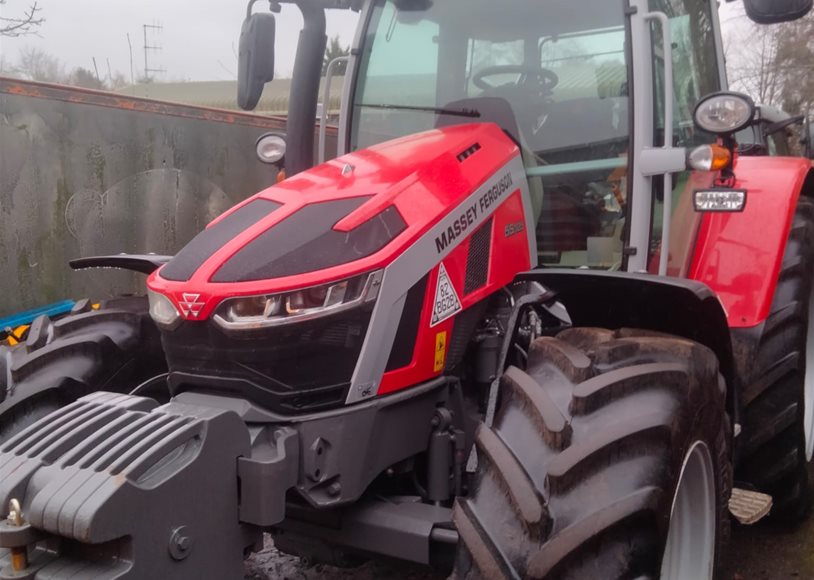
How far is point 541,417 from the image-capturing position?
1.92 meters

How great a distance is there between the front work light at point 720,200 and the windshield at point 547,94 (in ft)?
0.83

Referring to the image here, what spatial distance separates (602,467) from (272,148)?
202 centimetres

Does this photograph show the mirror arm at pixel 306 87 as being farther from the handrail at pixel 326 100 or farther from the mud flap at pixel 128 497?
the mud flap at pixel 128 497

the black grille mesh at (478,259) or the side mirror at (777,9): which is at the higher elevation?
the side mirror at (777,9)

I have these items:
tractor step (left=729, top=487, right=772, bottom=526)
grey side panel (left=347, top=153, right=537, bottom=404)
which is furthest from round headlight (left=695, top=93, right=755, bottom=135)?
tractor step (left=729, top=487, right=772, bottom=526)

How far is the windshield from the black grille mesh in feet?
1.26

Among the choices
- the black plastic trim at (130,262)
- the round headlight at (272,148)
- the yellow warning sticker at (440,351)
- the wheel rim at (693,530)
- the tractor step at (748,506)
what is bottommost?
the tractor step at (748,506)

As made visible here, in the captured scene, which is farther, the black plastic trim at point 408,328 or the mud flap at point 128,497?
the black plastic trim at point 408,328

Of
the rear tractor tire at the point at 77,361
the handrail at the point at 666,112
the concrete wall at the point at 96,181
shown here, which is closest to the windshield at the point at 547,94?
the handrail at the point at 666,112

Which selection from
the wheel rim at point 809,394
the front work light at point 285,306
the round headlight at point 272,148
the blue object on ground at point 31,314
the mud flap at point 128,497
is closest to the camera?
the mud flap at point 128,497

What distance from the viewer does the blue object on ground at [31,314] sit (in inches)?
251

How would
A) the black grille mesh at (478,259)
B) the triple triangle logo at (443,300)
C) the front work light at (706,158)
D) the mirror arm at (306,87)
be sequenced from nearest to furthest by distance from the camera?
1. the triple triangle logo at (443,300)
2. the black grille mesh at (478,259)
3. the front work light at (706,158)
4. the mirror arm at (306,87)

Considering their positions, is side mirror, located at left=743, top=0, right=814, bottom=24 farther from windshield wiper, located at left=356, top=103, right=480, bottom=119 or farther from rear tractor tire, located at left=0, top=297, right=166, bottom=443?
rear tractor tire, located at left=0, top=297, right=166, bottom=443

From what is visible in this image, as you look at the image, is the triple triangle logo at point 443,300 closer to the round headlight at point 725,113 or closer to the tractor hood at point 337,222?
the tractor hood at point 337,222
